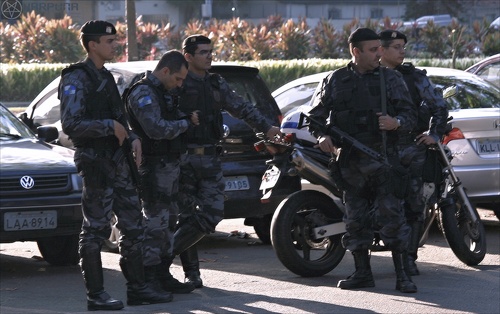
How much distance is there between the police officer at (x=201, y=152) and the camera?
25.7ft

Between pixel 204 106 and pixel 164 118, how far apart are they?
48cm

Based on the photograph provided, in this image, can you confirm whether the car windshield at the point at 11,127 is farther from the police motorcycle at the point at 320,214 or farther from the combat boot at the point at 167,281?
the combat boot at the point at 167,281

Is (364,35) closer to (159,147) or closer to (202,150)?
(202,150)

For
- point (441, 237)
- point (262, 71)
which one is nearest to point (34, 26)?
point (262, 71)

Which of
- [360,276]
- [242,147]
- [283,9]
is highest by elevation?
[242,147]

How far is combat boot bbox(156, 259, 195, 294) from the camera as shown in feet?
25.5

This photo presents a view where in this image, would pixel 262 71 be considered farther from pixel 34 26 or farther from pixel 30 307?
pixel 30 307

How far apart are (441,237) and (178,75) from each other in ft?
14.0

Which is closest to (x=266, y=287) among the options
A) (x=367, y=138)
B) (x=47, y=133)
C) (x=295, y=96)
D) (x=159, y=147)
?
(x=367, y=138)

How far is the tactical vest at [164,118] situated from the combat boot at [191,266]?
0.92 metres

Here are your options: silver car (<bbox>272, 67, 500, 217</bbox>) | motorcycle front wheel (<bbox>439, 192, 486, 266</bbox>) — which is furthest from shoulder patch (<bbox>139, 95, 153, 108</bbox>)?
silver car (<bbox>272, 67, 500, 217</bbox>)

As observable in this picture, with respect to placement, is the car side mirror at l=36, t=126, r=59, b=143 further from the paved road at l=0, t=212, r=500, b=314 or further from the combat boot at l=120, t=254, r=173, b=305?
the combat boot at l=120, t=254, r=173, b=305

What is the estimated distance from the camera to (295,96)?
11.5 meters

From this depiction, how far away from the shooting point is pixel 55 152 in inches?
360
